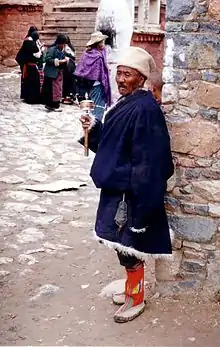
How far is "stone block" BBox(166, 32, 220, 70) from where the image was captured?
3770 millimetres

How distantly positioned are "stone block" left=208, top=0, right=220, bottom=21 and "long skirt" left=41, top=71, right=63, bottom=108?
9359 millimetres

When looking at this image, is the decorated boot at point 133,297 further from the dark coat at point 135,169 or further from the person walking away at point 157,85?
the person walking away at point 157,85

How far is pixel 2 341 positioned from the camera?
12.6ft

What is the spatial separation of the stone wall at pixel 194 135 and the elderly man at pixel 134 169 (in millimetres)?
208

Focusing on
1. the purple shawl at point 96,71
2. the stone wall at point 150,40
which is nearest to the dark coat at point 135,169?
the purple shawl at point 96,71

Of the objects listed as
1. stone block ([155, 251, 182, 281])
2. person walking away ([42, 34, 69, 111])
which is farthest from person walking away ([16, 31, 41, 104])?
stone block ([155, 251, 182, 281])

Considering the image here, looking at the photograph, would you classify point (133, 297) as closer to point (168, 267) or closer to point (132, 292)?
point (132, 292)

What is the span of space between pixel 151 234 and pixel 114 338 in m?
0.67

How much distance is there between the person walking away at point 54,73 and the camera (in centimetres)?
1277

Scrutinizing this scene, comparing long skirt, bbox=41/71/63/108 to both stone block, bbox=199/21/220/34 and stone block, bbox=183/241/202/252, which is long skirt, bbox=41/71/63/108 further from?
stone block, bbox=199/21/220/34

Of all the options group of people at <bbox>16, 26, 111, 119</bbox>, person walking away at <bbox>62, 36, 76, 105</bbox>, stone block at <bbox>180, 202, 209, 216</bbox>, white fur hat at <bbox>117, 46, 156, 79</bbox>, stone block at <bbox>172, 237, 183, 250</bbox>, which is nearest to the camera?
white fur hat at <bbox>117, 46, 156, 79</bbox>

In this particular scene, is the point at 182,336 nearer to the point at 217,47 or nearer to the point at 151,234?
the point at 151,234

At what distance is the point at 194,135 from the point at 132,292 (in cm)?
107

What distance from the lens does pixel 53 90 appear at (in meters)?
13.0
